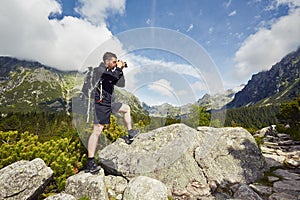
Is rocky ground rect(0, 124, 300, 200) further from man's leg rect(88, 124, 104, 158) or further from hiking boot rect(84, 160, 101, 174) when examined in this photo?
man's leg rect(88, 124, 104, 158)

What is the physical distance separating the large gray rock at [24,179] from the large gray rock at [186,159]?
1736 mm

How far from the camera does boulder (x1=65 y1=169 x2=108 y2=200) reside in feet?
16.0

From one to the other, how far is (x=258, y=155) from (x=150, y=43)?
5.30m

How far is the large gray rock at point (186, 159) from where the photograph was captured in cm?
589

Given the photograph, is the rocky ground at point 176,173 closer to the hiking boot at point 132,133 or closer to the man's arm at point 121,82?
the hiking boot at point 132,133

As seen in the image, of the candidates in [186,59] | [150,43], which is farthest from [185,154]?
[150,43]

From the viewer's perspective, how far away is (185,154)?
249 inches

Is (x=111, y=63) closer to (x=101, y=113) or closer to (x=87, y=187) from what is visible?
(x=101, y=113)

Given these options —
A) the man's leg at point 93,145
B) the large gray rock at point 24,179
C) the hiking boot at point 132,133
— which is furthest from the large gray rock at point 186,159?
the large gray rock at point 24,179

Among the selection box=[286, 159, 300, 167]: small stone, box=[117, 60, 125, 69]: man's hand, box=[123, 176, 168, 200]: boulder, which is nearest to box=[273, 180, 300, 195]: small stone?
box=[286, 159, 300, 167]: small stone

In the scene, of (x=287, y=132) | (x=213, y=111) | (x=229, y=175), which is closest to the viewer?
(x=229, y=175)

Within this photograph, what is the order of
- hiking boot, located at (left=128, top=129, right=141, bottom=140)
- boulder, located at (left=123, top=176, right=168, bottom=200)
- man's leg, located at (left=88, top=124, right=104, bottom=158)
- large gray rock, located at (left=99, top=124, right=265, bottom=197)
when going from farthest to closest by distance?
hiking boot, located at (left=128, top=129, right=141, bottom=140) < large gray rock, located at (left=99, top=124, right=265, bottom=197) < man's leg, located at (left=88, top=124, right=104, bottom=158) < boulder, located at (left=123, top=176, right=168, bottom=200)

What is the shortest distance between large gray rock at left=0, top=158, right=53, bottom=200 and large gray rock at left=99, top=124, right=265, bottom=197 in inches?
68.4

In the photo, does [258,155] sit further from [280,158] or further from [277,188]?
[280,158]
